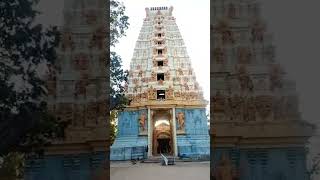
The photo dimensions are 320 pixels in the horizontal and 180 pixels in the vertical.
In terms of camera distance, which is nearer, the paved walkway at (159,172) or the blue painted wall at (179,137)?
the paved walkway at (159,172)

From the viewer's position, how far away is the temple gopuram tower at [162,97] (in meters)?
7.40

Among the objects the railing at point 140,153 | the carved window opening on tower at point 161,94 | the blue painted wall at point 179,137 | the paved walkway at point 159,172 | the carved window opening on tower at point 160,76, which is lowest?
the paved walkway at point 159,172

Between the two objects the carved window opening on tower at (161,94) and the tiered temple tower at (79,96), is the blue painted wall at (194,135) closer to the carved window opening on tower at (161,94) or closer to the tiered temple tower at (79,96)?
the carved window opening on tower at (161,94)

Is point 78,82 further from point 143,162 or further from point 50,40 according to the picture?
point 143,162

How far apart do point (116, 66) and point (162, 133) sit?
2.30m

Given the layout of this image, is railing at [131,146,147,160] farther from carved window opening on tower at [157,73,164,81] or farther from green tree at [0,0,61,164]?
green tree at [0,0,61,164]

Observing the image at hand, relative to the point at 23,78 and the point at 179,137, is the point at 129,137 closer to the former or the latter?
the point at 179,137

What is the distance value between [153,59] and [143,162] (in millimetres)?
2406

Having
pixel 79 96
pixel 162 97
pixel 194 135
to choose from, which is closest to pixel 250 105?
pixel 79 96

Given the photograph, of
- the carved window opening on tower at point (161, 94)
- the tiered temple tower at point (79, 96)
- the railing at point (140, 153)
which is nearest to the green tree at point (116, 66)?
the tiered temple tower at point (79, 96)

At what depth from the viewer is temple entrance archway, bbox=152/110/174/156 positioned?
24.4 feet

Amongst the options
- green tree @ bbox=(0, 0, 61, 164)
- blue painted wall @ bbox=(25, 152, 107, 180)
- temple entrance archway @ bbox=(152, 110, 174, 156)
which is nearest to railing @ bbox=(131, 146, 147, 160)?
temple entrance archway @ bbox=(152, 110, 174, 156)

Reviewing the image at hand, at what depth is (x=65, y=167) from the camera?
17.7 feet

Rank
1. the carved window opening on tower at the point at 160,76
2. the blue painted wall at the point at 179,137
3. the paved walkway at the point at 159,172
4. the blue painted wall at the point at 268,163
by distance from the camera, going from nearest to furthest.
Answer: the blue painted wall at the point at 268,163
the paved walkway at the point at 159,172
the blue painted wall at the point at 179,137
the carved window opening on tower at the point at 160,76
